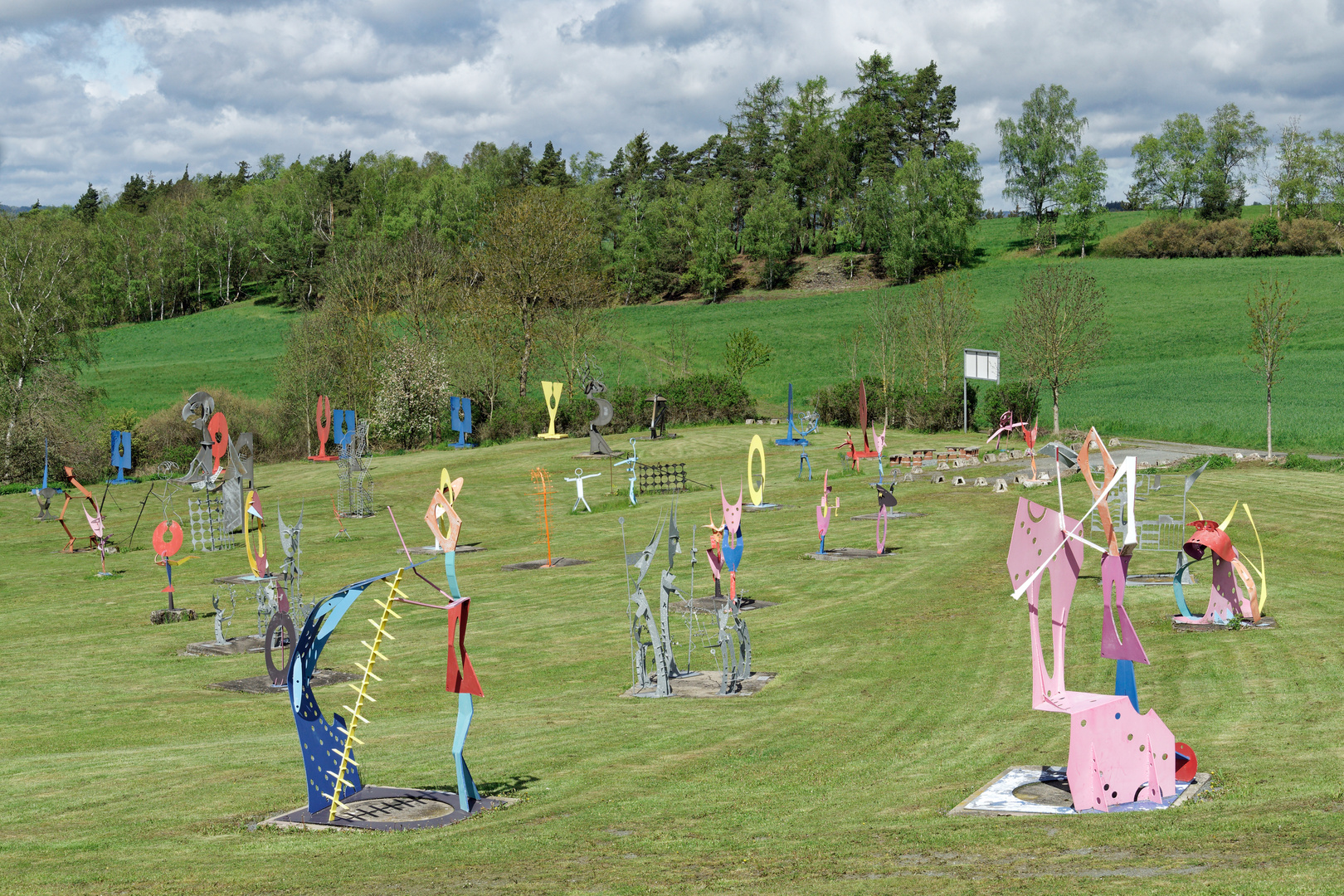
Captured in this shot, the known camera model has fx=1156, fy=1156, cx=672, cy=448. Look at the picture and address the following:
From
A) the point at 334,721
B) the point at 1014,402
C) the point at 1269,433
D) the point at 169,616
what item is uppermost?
the point at 1014,402

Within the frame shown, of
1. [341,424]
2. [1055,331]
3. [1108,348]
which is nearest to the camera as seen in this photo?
[1055,331]

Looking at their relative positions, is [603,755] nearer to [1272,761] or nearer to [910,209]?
[1272,761]

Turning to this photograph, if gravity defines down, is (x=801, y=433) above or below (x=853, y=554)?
above

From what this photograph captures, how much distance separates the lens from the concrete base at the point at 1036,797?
10.0 meters

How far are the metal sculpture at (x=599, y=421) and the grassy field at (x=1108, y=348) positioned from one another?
768 centimetres

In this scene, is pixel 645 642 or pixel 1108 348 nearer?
pixel 645 642

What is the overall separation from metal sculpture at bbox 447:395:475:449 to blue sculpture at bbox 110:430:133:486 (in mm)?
15425

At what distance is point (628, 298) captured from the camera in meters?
114

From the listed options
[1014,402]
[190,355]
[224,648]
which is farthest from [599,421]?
[190,355]

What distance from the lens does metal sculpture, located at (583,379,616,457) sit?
5194 cm

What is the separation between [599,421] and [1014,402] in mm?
18960

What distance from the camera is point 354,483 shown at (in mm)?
43562

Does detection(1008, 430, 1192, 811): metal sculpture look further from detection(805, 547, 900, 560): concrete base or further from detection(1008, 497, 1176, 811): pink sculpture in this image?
detection(805, 547, 900, 560): concrete base

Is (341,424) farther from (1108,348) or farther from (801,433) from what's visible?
(1108,348)
